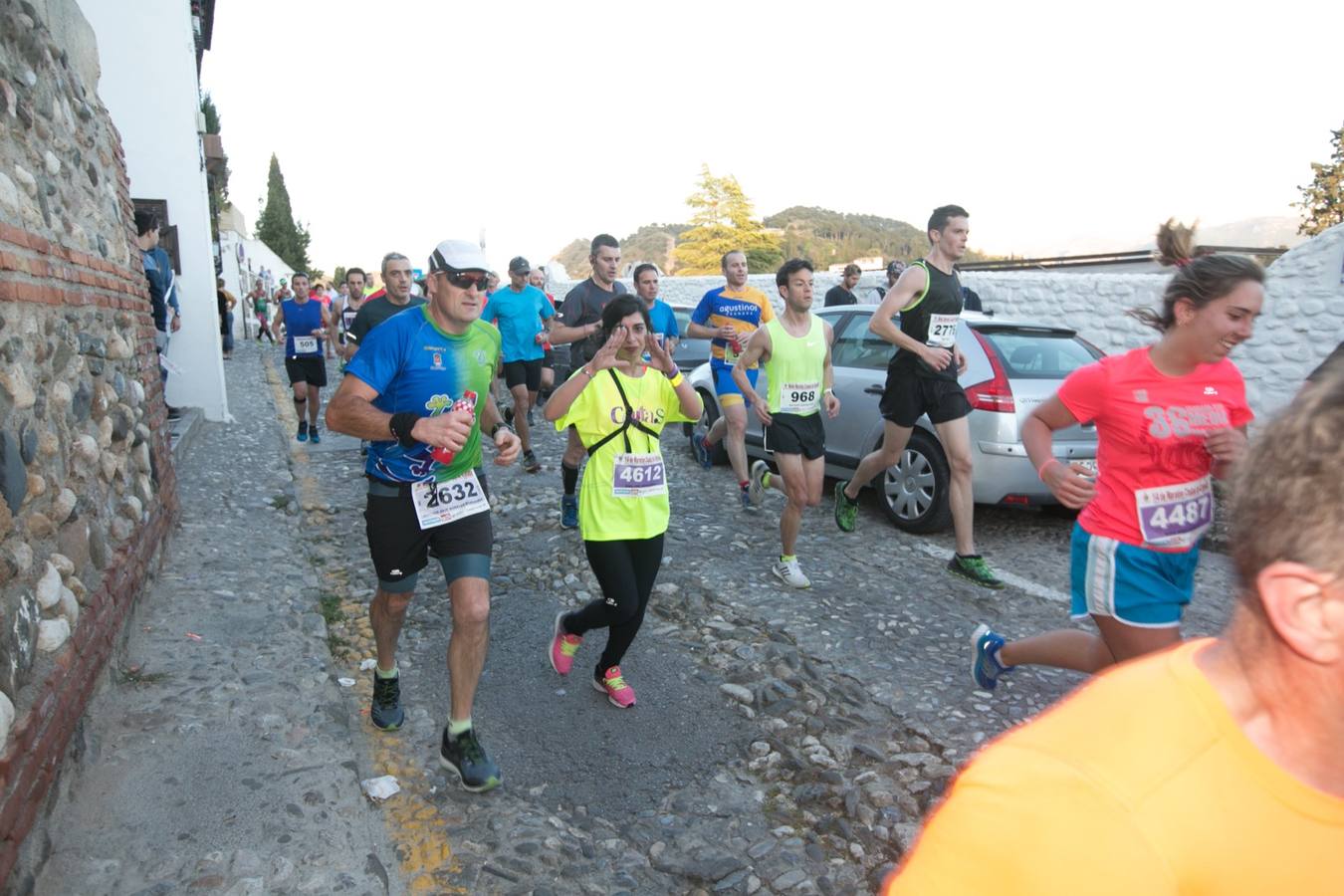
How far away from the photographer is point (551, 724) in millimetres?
3867

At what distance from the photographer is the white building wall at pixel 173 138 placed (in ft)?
34.0

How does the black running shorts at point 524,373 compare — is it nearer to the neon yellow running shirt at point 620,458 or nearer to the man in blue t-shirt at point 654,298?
the man in blue t-shirt at point 654,298

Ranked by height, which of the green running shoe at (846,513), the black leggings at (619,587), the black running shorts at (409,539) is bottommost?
the green running shoe at (846,513)

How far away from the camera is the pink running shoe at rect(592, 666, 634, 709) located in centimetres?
398

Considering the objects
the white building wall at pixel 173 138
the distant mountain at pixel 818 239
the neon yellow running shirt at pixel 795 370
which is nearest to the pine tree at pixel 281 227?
the distant mountain at pixel 818 239

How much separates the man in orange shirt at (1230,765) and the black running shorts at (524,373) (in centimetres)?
852

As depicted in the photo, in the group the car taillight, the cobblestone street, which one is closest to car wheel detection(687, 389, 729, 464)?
the cobblestone street

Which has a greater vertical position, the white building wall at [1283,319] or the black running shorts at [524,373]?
the white building wall at [1283,319]

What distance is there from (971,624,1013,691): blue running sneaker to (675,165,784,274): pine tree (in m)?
54.0

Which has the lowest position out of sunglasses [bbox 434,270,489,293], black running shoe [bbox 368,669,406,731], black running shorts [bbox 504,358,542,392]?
black running shoe [bbox 368,669,406,731]

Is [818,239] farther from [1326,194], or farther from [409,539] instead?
[409,539]

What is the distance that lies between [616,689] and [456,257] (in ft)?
6.33

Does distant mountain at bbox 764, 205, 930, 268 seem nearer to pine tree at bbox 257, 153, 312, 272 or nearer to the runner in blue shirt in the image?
pine tree at bbox 257, 153, 312, 272

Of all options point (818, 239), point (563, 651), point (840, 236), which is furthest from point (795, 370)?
point (840, 236)
